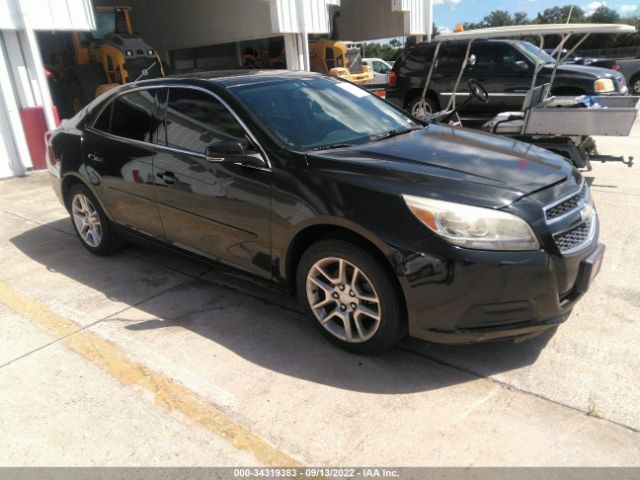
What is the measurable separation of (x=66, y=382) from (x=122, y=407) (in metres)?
0.49

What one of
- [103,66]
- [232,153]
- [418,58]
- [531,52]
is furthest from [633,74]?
[232,153]

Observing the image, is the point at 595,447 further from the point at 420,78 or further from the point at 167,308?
the point at 420,78

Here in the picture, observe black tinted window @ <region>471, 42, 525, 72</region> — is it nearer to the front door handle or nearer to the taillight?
the taillight

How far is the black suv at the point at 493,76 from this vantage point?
9016 mm

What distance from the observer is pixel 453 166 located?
2922 millimetres

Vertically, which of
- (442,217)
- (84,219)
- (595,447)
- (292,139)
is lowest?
(595,447)

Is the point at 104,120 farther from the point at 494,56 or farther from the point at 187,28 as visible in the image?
the point at 187,28

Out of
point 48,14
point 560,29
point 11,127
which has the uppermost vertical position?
point 48,14

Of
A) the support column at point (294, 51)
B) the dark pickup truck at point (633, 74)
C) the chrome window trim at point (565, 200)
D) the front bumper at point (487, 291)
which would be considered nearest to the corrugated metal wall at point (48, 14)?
the support column at point (294, 51)

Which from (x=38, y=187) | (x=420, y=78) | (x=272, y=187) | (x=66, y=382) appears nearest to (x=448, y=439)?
(x=272, y=187)

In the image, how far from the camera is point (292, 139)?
3.25 meters

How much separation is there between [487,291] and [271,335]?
1482mm

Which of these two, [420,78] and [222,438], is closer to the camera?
[222,438]

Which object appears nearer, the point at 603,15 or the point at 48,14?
the point at 48,14
